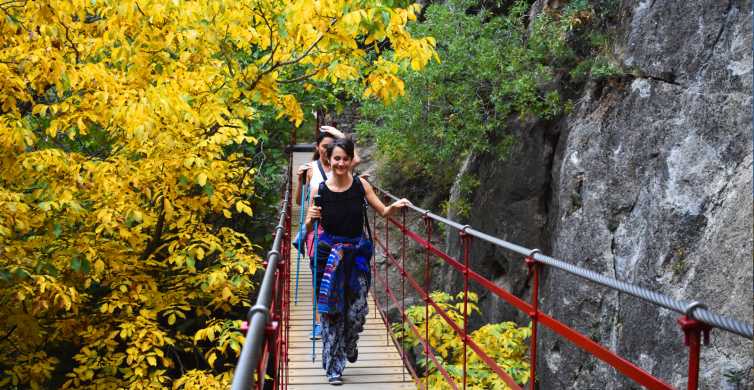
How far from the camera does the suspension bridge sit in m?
1.39

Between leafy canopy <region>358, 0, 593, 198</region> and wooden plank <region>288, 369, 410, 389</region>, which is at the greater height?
leafy canopy <region>358, 0, 593, 198</region>

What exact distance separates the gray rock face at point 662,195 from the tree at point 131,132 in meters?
2.78

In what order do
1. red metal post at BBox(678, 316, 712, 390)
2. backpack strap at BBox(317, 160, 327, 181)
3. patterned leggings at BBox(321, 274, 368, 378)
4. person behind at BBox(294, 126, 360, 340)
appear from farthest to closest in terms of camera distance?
backpack strap at BBox(317, 160, 327, 181), person behind at BBox(294, 126, 360, 340), patterned leggings at BBox(321, 274, 368, 378), red metal post at BBox(678, 316, 712, 390)

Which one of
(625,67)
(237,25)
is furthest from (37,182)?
(625,67)

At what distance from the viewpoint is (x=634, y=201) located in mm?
6707

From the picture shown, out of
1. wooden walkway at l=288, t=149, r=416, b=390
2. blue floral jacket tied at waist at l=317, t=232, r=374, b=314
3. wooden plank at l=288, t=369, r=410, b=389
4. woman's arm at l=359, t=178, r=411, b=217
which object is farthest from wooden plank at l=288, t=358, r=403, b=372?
woman's arm at l=359, t=178, r=411, b=217

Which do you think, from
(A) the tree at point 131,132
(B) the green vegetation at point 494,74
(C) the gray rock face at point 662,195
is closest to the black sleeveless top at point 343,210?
(A) the tree at point 131,132

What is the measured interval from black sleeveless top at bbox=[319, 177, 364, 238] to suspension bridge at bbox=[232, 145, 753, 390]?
0.35 metres

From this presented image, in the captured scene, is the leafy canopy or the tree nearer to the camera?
the tree

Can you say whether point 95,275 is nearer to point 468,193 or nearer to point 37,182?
point 37,182

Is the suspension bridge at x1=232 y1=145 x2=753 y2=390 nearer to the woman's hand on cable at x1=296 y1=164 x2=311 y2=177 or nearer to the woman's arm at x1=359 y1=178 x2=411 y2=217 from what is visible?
the woman's arm at x1=359 y1=178 x2=411 y2=217

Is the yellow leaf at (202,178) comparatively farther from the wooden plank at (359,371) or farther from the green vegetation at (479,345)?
the green vegetation at (479,345)

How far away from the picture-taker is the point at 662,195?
20.4 feet

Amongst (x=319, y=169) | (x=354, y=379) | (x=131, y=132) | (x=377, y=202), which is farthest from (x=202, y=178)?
(x=354, y=379)
